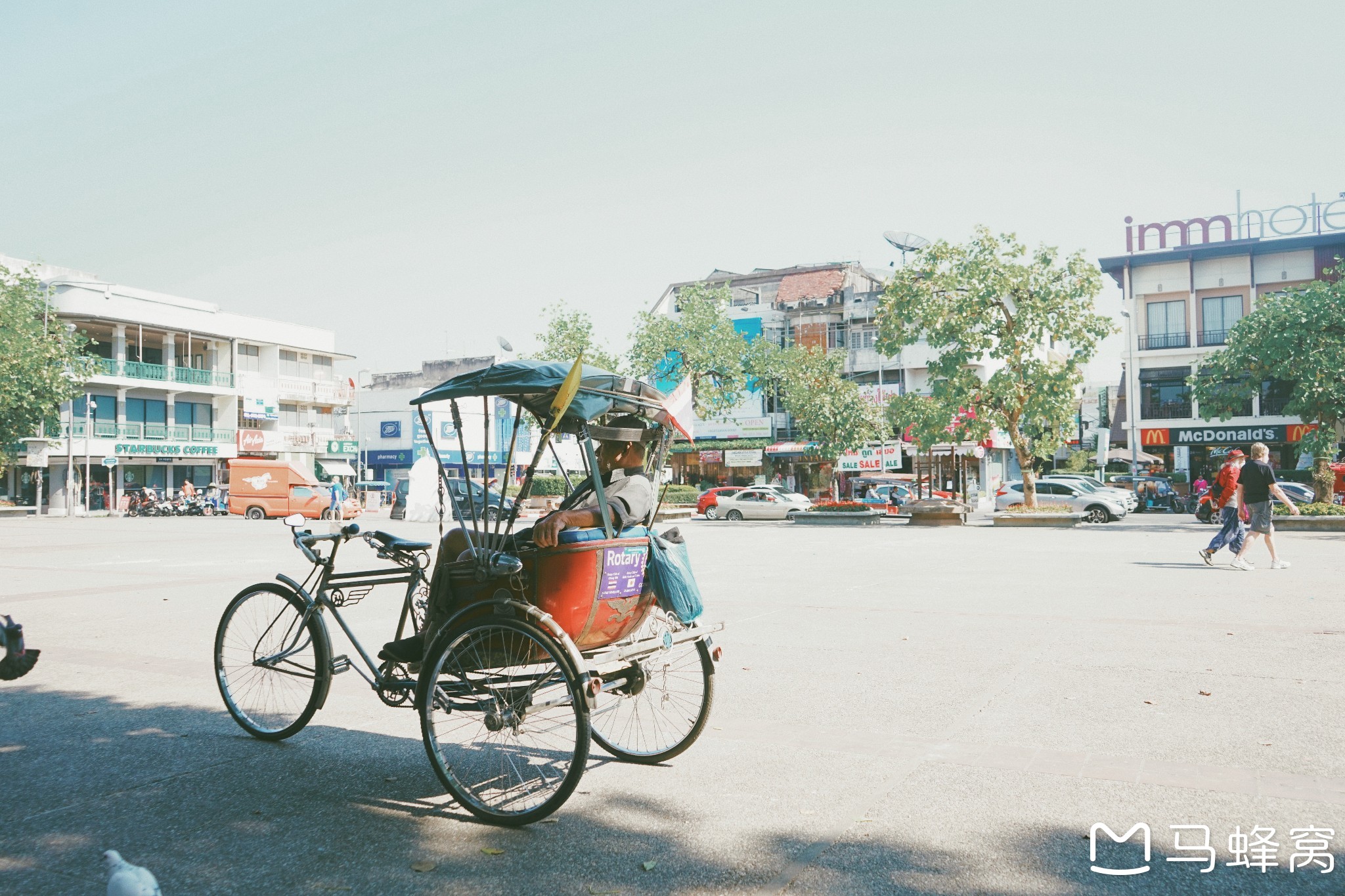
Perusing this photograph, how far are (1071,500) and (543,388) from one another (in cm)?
3130

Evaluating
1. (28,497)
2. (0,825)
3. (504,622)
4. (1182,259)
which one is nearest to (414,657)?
(504,622)

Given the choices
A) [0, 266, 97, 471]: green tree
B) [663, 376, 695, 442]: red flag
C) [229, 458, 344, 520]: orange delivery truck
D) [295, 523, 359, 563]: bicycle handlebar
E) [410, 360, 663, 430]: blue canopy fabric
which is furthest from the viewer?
[229, 458, 344, 520]: orange delivery truck

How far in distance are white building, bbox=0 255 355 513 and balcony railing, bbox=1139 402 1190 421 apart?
143 feet

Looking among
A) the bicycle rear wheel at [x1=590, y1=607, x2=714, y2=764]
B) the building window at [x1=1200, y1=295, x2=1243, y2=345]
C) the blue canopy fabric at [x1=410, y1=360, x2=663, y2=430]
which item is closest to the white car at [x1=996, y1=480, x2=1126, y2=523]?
the building window at [x1=1200, y1=295, x2=1243, y2=345]

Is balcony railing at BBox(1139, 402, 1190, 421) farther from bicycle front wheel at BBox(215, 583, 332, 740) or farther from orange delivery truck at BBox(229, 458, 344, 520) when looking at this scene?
bicycle front wheel at BBox(215, 583, 332, 740)

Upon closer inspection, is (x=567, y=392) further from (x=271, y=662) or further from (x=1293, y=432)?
(x=1293, y=432)

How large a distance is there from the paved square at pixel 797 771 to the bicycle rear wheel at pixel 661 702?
0.44 ft

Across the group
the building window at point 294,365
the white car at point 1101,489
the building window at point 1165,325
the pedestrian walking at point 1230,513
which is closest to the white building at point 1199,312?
the building window at point 1165,325

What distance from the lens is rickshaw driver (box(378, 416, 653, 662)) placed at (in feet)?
14.4

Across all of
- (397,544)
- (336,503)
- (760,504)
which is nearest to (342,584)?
(397,544)

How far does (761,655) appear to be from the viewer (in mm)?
7742

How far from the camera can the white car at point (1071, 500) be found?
3184 cm

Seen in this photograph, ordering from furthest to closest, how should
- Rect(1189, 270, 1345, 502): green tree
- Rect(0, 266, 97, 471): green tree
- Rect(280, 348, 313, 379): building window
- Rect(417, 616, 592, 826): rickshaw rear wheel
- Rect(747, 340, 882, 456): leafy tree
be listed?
Rect(280, 348, 313, 379): building window → Rect(747, 340, 882, 456): leafy tree → Rect(0, 266, 97, 471): green tree → Rect(1189, 270, 1345, 502): green tree → Rect(417, 616, 592, 826): rickshaw rear wheel

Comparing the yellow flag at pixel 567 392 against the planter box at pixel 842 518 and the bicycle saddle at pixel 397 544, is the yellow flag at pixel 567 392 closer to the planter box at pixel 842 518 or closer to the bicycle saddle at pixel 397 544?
the bicycle saddle at pixel 397 544
